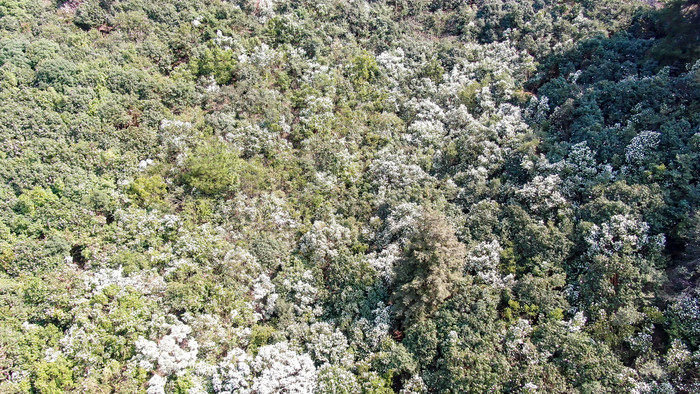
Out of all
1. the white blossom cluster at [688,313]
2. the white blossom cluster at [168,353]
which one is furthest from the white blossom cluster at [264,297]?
the white blossom cluster at [688,313]

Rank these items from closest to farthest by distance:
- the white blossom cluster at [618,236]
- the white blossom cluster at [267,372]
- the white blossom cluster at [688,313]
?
the white blossom cluster at [688,313] < the white blossom cluster at [267,372] < the white blossom cluster at [618,236]

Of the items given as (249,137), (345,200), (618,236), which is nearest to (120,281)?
(249,137)

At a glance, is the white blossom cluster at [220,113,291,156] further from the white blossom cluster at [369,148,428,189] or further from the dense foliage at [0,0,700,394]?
the white blossom cluster at [369,148,428,189]

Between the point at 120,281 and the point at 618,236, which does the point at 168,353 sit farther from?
the point at 618,236

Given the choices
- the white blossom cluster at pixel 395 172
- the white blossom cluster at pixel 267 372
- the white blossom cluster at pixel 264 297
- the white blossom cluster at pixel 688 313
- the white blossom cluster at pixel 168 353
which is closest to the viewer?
the white blossom cluster at pixel 688 313

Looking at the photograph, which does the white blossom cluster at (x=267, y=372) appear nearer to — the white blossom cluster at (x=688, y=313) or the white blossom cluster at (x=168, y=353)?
the white blossom cluster at (x=168, y=353)

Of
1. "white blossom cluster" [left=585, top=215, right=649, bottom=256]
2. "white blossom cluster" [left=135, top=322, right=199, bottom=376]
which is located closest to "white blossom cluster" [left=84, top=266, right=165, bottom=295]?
"white blossom cluster" [left=135, top=322, right=199, bottom=376]

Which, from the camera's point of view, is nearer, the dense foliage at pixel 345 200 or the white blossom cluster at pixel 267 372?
the white blossom cluster at pixel 267 372

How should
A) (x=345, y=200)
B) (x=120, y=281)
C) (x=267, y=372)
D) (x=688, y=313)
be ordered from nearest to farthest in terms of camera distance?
(x=688, y=313), (x=267, y=372), (x=120, y=281), (x=345, y=200)

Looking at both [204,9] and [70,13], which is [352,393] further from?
[70,13]

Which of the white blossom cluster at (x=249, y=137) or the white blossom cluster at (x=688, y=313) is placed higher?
the white blossom cluster at (x=688, y=313)
